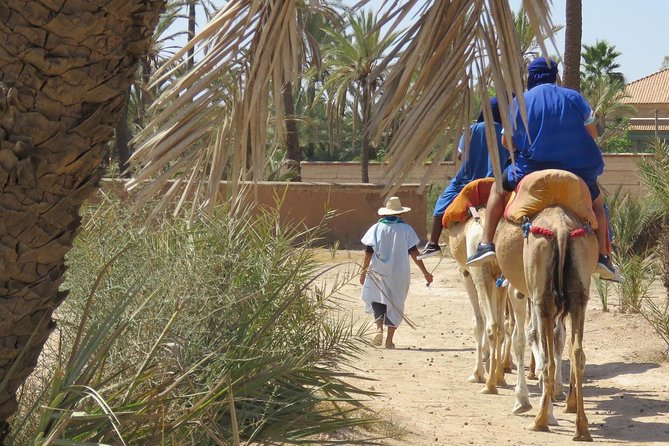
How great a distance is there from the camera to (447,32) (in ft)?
12.4

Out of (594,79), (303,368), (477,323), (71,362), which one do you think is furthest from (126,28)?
(594,79)

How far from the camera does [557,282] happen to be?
808cm

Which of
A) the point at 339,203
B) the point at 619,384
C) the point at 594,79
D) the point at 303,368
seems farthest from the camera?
the point at 594,79

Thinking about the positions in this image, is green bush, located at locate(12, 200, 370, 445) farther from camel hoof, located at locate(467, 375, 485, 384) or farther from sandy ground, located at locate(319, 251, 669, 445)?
camel hoof, located at locate(467, 375, 485, 384)

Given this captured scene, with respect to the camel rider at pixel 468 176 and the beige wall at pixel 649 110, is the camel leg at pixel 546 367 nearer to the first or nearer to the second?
the camel rider at pixel 468 176

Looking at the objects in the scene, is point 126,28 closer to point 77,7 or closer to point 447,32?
point 77,7

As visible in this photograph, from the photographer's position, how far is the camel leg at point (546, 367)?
325 inches

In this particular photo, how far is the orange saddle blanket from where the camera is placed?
411 inches

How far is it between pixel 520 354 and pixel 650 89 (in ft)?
205

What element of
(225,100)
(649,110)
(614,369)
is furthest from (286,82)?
(649,110)

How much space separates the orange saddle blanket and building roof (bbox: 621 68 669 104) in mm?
56439

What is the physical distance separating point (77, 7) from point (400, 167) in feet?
4.16

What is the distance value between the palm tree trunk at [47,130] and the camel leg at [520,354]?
5861mm

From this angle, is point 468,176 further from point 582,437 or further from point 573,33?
point 573,33
